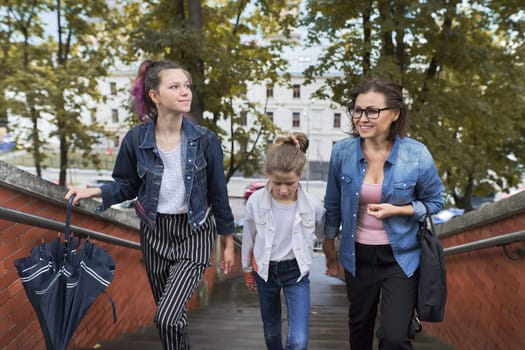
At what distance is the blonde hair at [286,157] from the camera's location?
242 cm

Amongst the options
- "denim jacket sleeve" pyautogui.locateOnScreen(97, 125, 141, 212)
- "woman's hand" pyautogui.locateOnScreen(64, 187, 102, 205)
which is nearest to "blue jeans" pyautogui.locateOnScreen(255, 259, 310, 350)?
"denim jacket sleeve" pyautogui.locateOnScreen(97, 125, 141, 212)

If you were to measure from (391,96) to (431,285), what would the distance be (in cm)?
98

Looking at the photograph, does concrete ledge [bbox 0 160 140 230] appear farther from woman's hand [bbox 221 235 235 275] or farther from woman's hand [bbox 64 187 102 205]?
woman's hand [bbox 221 235 235 275]

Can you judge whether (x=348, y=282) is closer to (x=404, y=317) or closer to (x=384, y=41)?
(x=404, y=317)

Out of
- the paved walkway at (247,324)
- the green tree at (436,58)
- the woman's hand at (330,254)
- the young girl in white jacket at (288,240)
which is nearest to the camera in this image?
the young girl in white jacket at (288,240)

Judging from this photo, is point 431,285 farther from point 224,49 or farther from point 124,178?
point 224,49

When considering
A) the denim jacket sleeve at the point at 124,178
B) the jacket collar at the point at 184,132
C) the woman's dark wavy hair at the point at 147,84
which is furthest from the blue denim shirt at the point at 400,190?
the denim jacket sleeve at the point at 124,178

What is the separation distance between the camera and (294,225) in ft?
8.35

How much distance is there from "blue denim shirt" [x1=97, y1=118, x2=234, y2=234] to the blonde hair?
1.05 ft

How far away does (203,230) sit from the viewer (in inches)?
101

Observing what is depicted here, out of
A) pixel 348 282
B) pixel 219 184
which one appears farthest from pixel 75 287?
pixel 348 282

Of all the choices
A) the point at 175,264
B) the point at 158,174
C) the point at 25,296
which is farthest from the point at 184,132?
the point at 25,296

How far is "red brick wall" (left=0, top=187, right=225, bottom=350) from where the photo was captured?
2.29m

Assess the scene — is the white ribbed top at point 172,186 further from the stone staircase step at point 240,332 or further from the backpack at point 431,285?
the backpack at point 431,285
